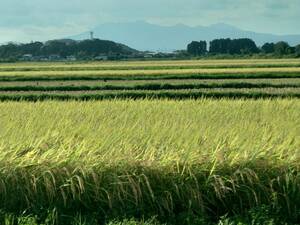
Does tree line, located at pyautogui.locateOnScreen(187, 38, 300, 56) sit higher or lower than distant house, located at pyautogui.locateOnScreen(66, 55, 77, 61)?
higher

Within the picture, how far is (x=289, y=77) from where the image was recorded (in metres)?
24.6

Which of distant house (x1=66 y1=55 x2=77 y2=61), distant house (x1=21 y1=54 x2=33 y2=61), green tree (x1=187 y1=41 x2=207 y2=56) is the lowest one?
distant house (x1=66 y1=55 x2=77 y2=61)

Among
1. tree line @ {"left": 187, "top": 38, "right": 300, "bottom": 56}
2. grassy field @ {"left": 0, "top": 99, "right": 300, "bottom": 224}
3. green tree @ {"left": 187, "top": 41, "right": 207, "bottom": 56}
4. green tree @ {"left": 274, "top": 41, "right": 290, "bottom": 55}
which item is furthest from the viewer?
green tree @ {"left": 187, "top": 41, "right": 207, "bottom": 56}

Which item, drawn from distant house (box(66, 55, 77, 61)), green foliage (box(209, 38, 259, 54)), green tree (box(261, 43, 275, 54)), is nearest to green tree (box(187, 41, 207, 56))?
green foliage (box(209, 38, 259, 54))

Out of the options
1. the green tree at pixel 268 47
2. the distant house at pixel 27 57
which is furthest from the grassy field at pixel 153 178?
the distant house at pixel 27 57

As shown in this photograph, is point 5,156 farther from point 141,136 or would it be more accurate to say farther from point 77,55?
point 77,55

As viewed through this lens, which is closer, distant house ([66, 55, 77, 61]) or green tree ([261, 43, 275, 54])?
green tree ([261, 43, 275, 54])

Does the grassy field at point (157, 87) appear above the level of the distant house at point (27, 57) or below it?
above

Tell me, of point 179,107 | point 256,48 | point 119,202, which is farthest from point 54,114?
point 256,48

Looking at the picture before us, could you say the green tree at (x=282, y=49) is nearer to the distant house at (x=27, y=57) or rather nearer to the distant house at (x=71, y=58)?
the distant house at (x=71, y=58)

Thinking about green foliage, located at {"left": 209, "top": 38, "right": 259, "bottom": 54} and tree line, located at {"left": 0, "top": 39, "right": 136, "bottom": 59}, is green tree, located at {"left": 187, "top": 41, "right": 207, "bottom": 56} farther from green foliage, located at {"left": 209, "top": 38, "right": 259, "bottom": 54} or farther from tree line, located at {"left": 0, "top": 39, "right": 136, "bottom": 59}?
tree line, located at {"left": 0, "top": 39, "right": 136, "bottom": 59}

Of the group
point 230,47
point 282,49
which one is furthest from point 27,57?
point 282,49

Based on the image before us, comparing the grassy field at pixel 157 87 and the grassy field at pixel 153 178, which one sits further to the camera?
the grassy field at pixel 157 87

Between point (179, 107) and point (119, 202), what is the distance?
16.7 feet
